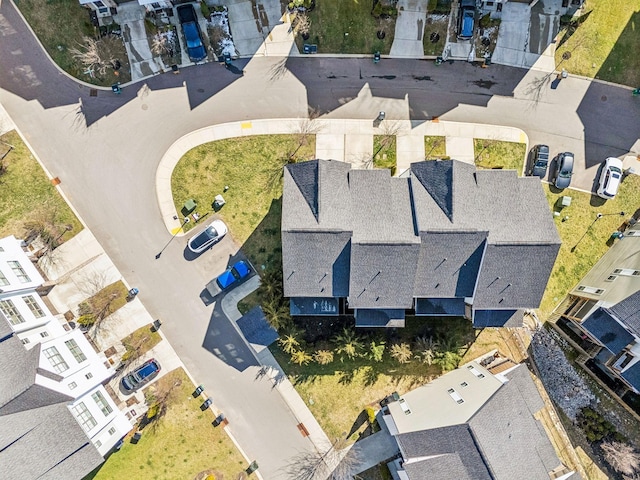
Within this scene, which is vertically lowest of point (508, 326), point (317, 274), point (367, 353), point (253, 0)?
point (367, 353)

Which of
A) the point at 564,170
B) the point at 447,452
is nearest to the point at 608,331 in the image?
the point at 564,170

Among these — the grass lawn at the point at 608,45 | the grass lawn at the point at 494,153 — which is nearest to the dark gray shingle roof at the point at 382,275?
the grass lawn at the point at 494,153

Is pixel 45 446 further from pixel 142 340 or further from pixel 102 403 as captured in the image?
pixel 142 340

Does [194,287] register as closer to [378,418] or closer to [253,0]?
[378,418]

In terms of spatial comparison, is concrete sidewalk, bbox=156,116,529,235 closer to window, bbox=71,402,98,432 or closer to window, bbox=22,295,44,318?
window, bbox=22,295,44,318

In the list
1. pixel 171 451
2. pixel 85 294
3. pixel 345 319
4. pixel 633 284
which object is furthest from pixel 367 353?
pixel 85 294

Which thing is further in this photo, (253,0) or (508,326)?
(253,0)
